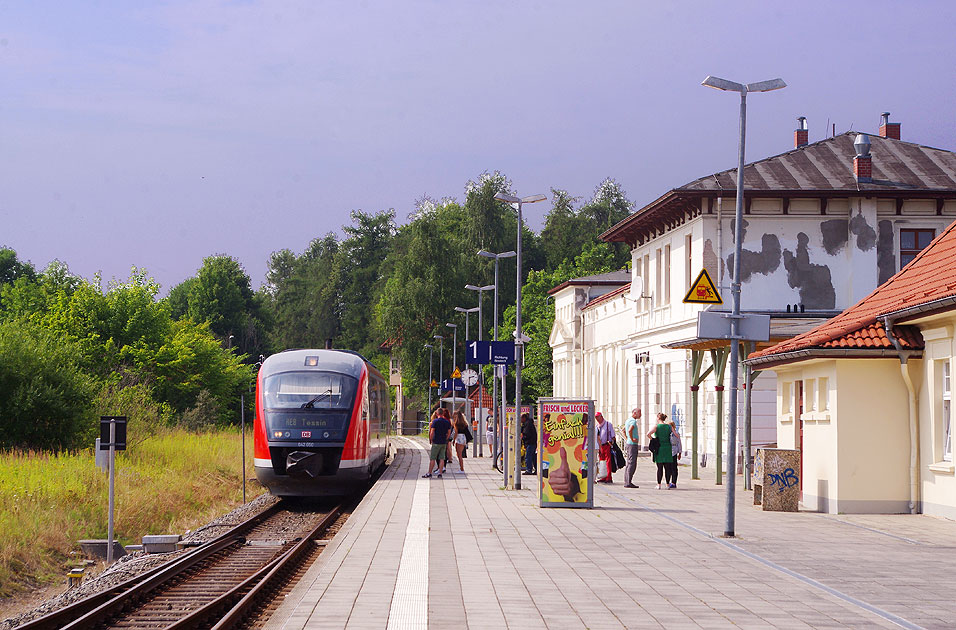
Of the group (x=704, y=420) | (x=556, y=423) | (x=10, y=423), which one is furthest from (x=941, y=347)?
(x=10, y=423)

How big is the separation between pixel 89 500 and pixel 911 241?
2660 centimetres

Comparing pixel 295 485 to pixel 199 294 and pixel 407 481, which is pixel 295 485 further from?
pixel 199 294

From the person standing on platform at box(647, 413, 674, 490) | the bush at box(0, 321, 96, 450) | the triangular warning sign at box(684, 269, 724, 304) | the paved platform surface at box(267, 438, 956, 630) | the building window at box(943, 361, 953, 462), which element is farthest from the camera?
the bush at box(0, 321, 96, 450)

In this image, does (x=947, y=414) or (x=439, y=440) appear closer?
(x=947, y=414)

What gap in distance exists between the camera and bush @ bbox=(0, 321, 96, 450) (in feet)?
93.7

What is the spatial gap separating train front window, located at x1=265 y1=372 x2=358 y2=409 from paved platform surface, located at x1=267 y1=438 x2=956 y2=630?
4547 mm

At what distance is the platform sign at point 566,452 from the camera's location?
1950 centimetres

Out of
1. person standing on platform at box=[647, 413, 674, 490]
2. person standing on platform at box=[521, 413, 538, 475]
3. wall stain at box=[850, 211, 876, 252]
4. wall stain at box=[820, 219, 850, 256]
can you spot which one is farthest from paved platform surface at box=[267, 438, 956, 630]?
wall stain at box=[850, 211, 876, 252]

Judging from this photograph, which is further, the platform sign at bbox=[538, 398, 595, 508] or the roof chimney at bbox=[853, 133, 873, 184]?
the roof chimney at bbox=[853, 133, 873, 184]

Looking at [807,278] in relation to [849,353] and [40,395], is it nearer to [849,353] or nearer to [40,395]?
[849,353]

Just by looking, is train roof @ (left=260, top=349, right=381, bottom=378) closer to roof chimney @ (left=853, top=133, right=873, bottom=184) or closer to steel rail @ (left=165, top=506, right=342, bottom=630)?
steel rail @ (left=165, top=506, right=342, bottom=630)

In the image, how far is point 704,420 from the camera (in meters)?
36.4

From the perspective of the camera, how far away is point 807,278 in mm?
36562

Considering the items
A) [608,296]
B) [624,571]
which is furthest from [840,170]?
[624,571]
